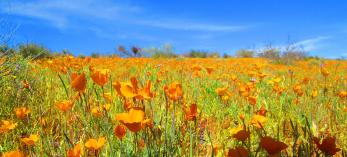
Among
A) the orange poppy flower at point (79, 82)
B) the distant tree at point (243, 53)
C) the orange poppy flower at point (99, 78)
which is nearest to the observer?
the orange poppy flower at point (79, 82)

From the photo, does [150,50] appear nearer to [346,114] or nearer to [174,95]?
[346,114]

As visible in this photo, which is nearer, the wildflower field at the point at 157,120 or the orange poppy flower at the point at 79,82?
the orange poppy flower at the point at 79,82

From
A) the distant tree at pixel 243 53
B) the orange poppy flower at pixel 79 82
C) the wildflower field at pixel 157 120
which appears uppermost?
the distant tree at pixel 243 53

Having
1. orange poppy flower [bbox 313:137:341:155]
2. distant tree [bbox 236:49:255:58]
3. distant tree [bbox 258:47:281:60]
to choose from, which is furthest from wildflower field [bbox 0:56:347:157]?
distant tree [bbox 236:49:255:58]

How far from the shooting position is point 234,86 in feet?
19.2

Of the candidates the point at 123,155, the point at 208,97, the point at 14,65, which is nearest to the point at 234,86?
the point at 208,97

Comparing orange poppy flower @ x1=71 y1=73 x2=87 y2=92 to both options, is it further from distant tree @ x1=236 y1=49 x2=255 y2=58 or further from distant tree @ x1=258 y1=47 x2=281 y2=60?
distant tree @ x1=236 y1=49 x2=255 y2=58

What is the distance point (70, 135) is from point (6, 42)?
70.8 inches

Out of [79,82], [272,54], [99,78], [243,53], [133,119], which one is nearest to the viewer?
[133,119]

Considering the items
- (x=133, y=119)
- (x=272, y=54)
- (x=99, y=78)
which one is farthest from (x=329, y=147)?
(x=272, y=54)

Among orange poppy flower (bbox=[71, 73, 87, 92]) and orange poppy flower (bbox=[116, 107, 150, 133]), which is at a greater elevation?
orange poppy flower (bbox=[71, 73, 87, 92])

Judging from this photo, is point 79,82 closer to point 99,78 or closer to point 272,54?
point 99,78

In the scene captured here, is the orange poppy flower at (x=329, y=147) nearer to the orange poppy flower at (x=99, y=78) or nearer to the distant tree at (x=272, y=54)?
the orange poppy flower at (x=99, y=78)

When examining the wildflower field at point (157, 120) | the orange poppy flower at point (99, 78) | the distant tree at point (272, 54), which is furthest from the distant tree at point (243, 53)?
the orange poppy flower at point (99, 78)
